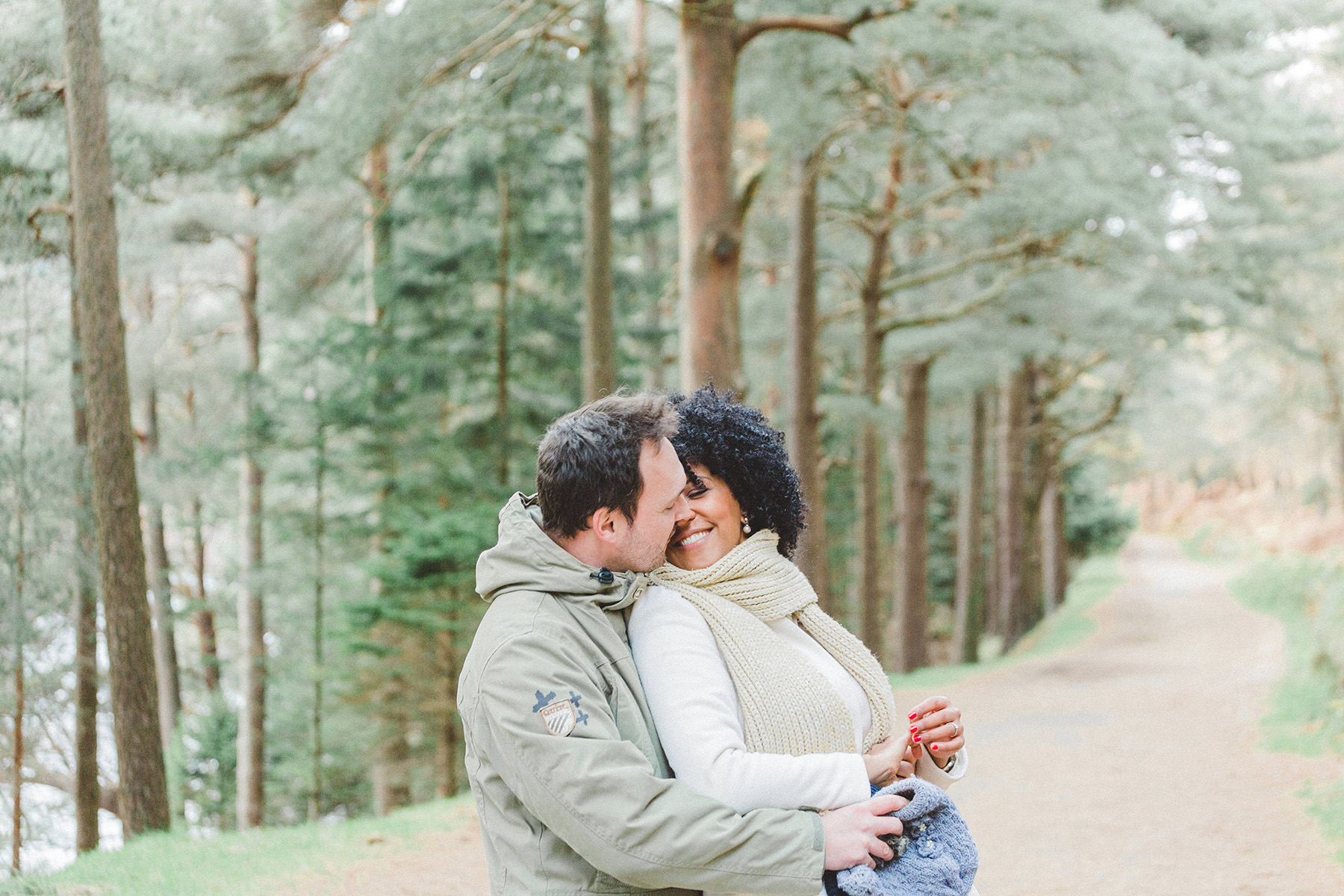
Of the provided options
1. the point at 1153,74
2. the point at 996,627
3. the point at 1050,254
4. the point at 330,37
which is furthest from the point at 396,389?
the point at 996,627

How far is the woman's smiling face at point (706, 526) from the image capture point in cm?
256

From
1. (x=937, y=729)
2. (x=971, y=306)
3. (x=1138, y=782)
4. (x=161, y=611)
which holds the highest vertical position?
(x=971, y=306)

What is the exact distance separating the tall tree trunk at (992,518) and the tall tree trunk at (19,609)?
17.1 m

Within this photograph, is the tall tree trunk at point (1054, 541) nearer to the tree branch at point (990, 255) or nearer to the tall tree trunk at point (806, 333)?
the tree branch at point (990, 255)

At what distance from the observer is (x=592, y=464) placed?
2180mm

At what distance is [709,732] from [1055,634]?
839 inches

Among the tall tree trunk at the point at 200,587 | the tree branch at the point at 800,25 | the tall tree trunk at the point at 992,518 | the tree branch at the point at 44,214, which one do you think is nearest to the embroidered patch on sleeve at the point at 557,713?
the tree branch at the point at 44,214

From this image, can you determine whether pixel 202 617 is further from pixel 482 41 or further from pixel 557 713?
pixel 557 713

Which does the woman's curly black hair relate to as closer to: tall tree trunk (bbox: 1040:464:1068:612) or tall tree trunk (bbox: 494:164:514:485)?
tall tree trunk (bbox: 494:164:514:485)

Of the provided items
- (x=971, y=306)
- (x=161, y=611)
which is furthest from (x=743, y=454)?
(x=161, y=611)

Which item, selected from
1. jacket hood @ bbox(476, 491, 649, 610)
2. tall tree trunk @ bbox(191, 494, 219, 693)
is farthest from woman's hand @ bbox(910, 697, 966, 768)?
tall tree trunk @ bbox(191, 494, 219, 693)

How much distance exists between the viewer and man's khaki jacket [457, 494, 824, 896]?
193cm

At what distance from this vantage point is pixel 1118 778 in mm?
8539

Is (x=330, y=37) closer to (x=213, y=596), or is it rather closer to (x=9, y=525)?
(x=9, y=525)
